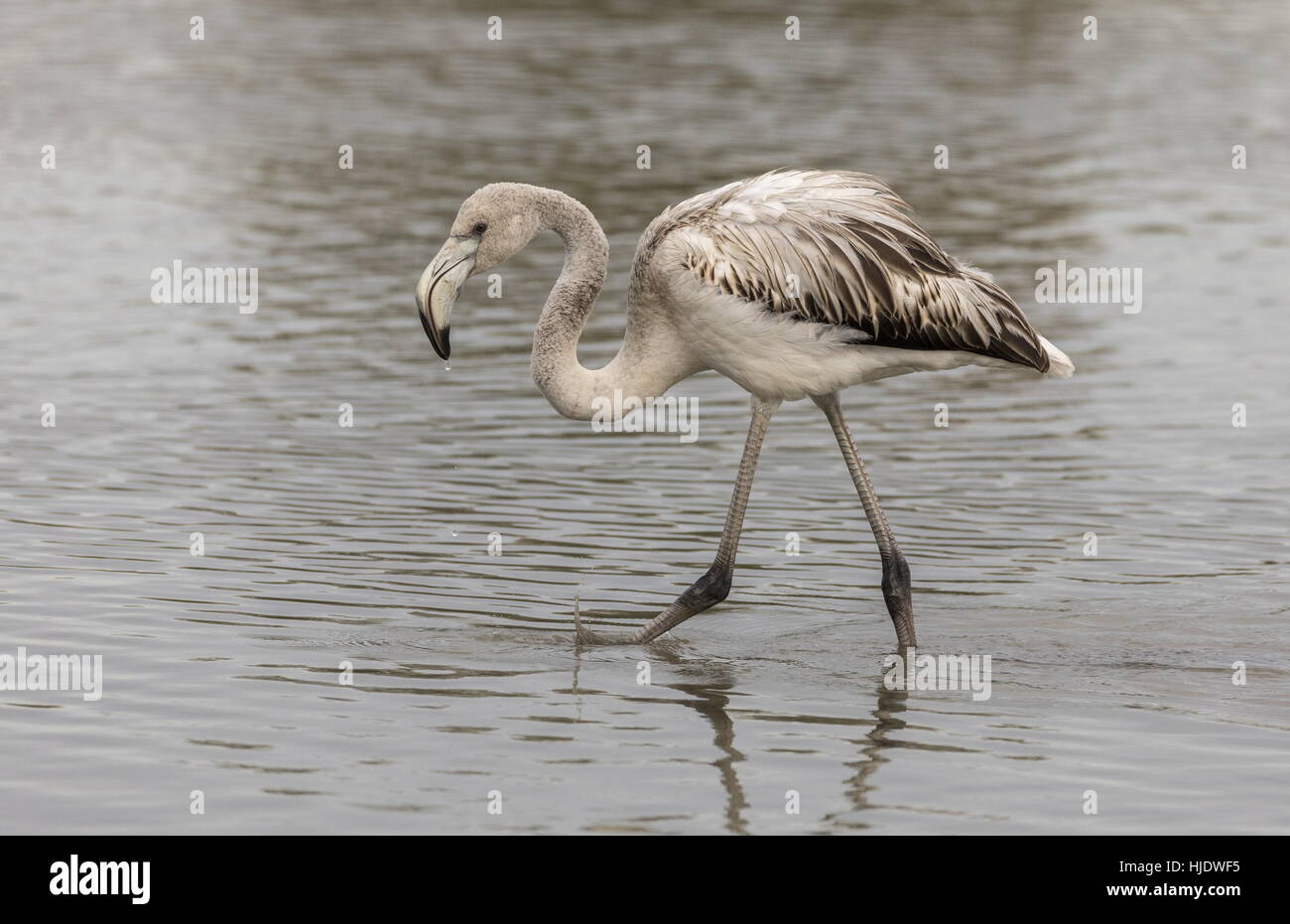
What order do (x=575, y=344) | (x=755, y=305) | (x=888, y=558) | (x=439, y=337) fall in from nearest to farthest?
(x=755, y=305), (x=439, y=337), (x=575, y=344), (x=888, y=558)

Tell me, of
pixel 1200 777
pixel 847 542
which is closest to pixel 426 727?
pixel 1200 777

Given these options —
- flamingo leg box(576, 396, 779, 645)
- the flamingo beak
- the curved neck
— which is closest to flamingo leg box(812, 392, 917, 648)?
flamingo leg box(576, 396, 779, 645)

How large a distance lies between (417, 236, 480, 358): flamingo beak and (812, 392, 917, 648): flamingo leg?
1.70 meters

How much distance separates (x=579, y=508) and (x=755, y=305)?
2.95m

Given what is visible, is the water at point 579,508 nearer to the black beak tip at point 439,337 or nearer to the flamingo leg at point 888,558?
the flamingo leg at point 888,558

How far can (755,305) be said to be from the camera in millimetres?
9203

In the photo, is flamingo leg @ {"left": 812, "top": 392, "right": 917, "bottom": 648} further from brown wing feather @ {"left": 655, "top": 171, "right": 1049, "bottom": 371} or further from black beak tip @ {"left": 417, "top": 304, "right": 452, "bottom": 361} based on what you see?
black beak tip @ {"left": 417, "top": 304, "right": 452, "bottom": 361}

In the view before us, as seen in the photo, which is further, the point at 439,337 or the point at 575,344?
the point at 575,344

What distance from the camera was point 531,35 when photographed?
31.0 m

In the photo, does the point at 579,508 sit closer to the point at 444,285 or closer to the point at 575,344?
the point at 575,344

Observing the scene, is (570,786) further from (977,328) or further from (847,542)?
(847,542)

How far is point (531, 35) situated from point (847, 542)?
21.0 meters

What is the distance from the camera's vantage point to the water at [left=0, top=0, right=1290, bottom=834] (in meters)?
7.84

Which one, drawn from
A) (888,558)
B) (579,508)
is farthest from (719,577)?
(579,508)
